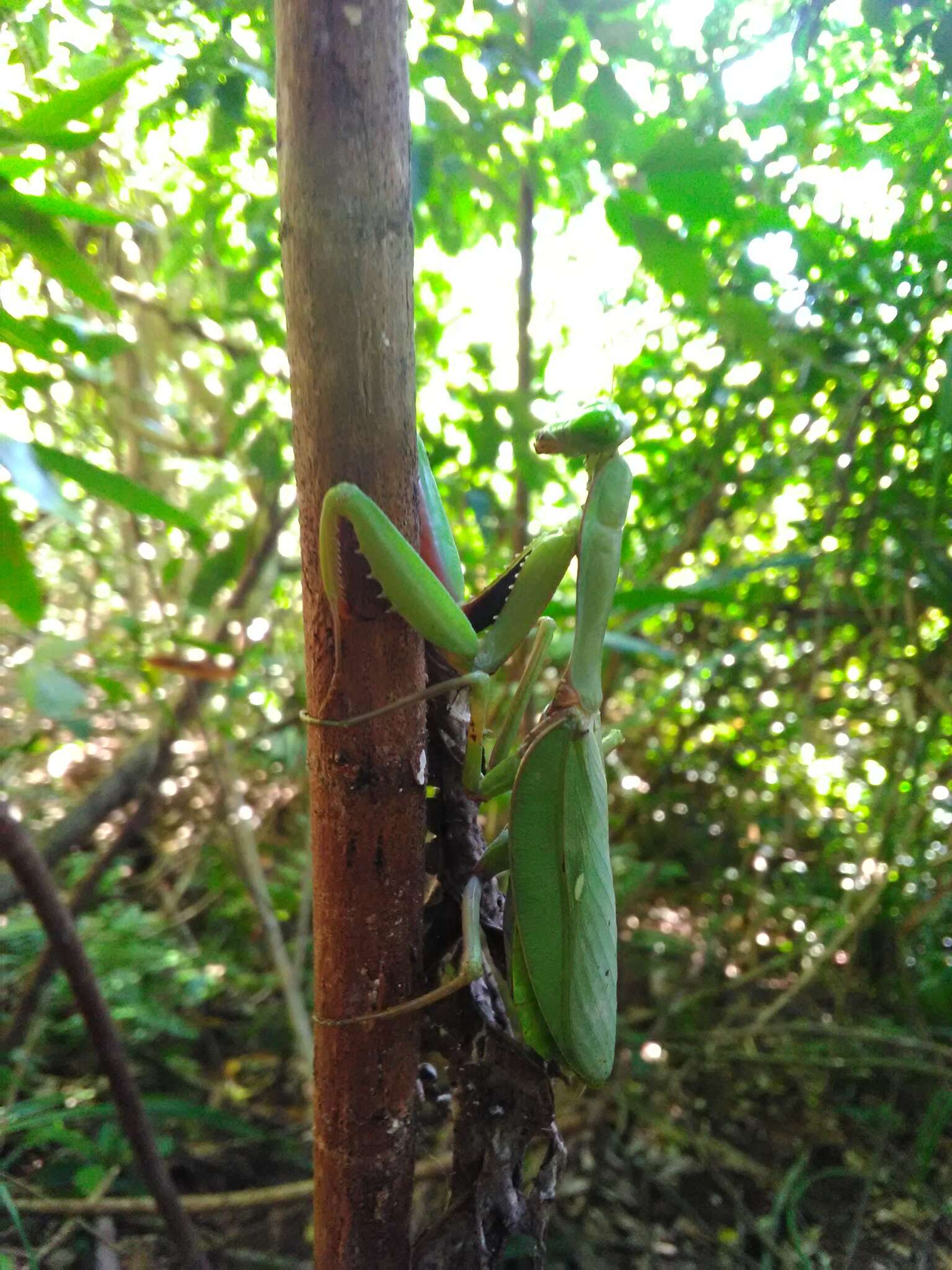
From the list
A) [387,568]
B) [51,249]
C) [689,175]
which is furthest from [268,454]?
[387,568]

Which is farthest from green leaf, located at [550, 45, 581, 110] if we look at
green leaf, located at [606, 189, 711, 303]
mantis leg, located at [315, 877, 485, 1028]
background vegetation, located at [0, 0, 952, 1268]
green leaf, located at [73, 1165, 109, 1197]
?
green leaf, located at [73, 1165, 109, 1197]

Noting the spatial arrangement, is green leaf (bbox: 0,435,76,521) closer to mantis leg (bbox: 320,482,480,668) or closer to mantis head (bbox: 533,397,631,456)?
mantis leg (bbox: 320,482,480,668)

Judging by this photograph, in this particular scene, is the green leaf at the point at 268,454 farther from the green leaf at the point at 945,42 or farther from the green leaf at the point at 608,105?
the green leaf at the point at 945,42

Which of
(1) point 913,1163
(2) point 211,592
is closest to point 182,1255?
(2) point 211,592

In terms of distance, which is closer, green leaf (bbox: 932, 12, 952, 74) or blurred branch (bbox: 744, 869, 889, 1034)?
green leaf (bbox: 932, 12, 952, 74)

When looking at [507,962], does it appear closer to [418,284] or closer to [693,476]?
[693,476]

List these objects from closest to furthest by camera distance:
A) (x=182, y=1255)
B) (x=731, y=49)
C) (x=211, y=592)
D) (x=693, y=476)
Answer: (x=182, y=1255) → (x=731, y=49) → (x=211, y=592) → (x=693, y=476)

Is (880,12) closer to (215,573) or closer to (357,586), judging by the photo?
(357,586)
